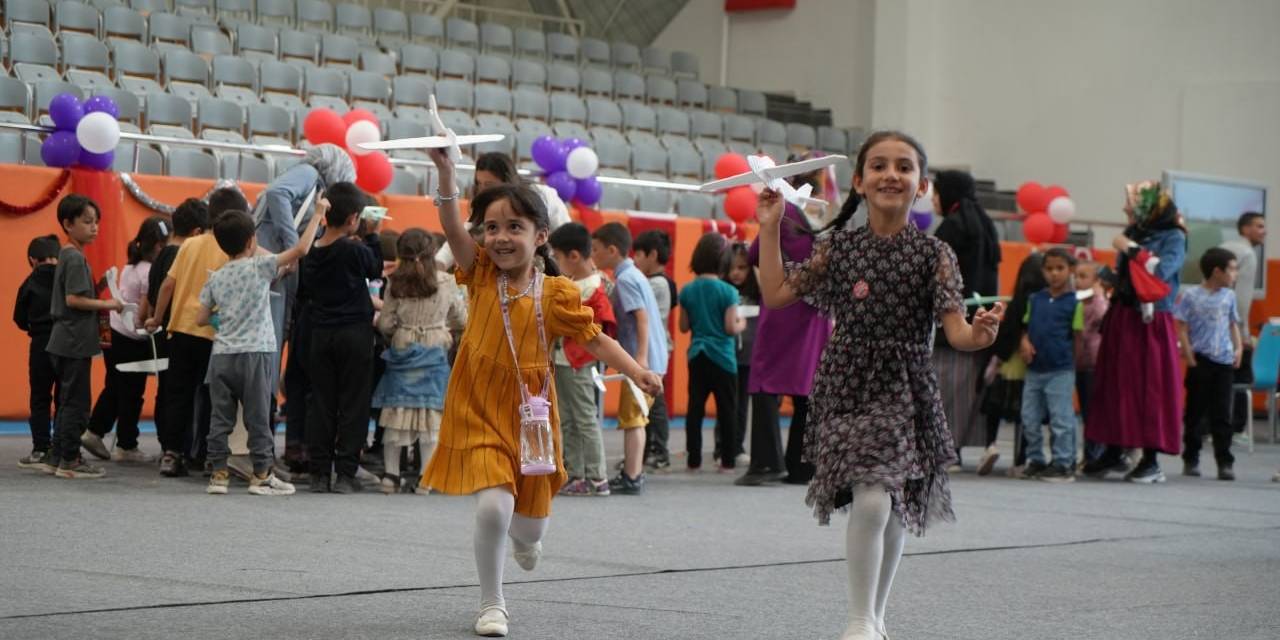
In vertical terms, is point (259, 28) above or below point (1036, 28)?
below

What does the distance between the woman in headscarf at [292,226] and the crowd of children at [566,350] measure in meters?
0.03

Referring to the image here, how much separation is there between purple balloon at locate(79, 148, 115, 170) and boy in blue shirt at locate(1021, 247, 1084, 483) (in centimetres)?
548

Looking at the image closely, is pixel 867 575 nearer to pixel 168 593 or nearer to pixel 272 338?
pixel 168 593

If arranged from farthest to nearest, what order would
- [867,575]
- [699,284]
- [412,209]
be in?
[412,209]
[699,284]
[867,575]

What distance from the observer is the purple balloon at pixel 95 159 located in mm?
8703

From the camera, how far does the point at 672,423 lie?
12547 mm

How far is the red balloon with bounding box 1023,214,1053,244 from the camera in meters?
14.4

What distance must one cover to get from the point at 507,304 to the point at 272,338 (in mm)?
3050

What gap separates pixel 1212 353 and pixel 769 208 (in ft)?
21.6

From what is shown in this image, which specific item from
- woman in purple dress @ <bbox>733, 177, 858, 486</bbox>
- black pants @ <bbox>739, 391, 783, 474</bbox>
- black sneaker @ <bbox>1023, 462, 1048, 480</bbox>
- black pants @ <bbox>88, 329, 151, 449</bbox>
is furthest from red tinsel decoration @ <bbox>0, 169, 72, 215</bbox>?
black sneaker @ <bbox>1023, 462, 1048, 480</bbox>

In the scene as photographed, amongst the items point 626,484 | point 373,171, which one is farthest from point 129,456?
point 626,484

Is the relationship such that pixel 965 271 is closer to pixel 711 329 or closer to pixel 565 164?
pixel 711 329

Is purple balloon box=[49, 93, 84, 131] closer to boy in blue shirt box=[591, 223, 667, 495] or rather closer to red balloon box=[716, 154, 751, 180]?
boy in blue shirt box=[591, 223, 667, 495]

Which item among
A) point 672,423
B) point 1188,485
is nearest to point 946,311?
point 1188,485
